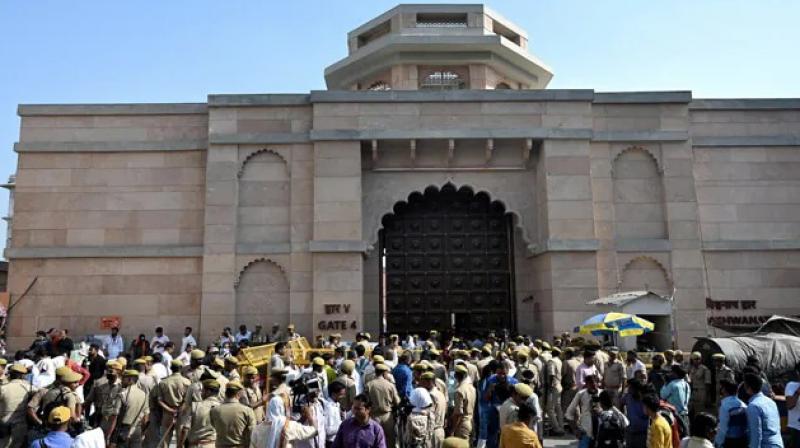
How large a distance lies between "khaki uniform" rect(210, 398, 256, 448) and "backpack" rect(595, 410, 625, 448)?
12.2 ft

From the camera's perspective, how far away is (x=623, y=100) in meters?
18.6

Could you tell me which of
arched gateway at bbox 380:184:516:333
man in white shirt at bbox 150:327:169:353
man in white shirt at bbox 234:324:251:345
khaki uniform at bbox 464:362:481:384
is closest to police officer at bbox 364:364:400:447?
khaki uniform at bbox 464:362:481:384

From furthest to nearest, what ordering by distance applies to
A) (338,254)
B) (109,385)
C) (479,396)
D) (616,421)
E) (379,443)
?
(338,254) < (479,396) < (109,385) < (616,421) < (379,443)

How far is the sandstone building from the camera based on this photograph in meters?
17.4

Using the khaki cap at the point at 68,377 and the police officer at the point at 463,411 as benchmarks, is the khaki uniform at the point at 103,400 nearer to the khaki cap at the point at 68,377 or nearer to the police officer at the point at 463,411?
the khaki cap at the point at 68,377

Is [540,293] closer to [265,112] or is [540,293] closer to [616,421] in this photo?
[265,112]

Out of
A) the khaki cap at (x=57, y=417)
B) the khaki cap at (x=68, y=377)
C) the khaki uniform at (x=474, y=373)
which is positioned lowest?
the khaki uniform at (x=474, y=373)

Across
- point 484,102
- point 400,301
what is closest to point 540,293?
point 400,301

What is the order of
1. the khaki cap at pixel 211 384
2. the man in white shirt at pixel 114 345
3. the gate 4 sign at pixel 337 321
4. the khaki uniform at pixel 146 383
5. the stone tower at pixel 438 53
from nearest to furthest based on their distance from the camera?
the khaki cap at pixel 211 384
the khaki uniform at pixel 146 383
the man in white shirt at pixel 114 345
the gate 4 sign at pixel 337 321
the stone tower at pixel 438 53

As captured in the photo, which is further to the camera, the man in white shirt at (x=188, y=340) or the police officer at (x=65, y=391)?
the man in white shirt at (x=188, y=340)

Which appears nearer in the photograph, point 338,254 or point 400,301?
point 338,254

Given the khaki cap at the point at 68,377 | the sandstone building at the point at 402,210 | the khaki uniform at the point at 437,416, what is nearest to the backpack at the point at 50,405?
the khaki cap at the point at 68,377

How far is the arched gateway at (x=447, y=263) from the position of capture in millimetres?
18766

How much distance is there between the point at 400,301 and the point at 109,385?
36.5 feet
